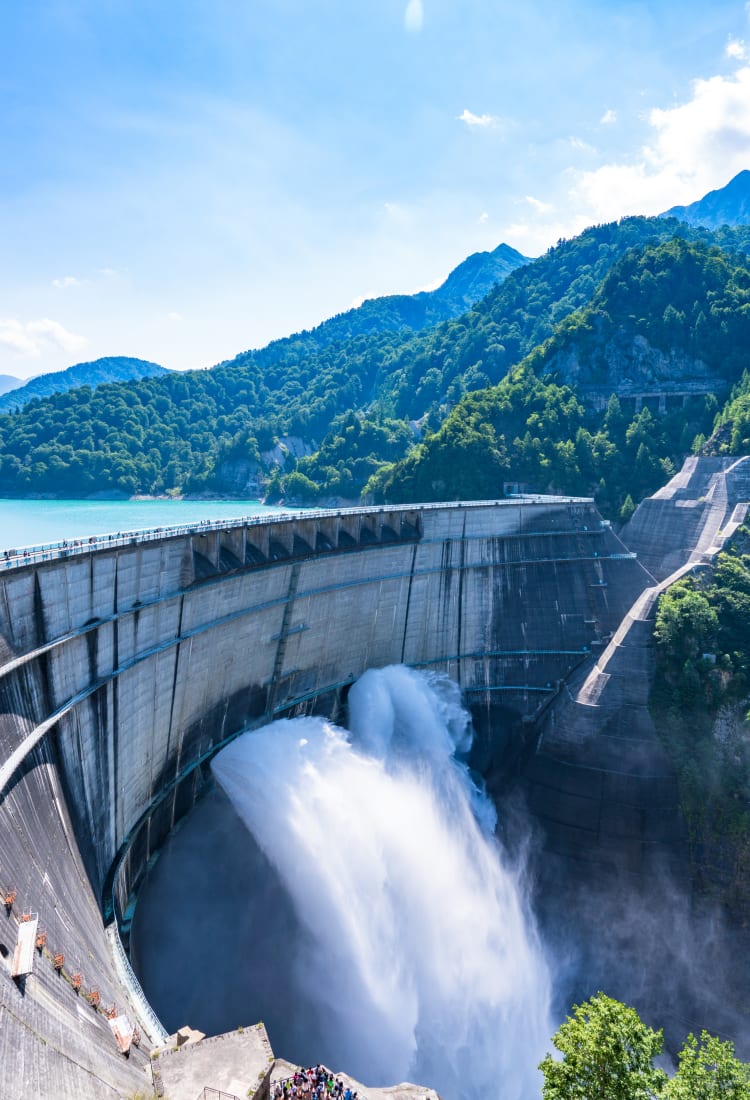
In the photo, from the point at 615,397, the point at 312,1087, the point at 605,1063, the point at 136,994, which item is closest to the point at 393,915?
the point at 136,994

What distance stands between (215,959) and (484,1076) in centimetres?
1112

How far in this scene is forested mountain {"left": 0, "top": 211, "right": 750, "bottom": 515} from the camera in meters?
68.9

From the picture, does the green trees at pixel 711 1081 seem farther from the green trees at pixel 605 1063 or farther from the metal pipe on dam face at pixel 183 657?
the metal pipe on dam face at pixel 183 657

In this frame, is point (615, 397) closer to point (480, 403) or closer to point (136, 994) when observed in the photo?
point (480, 403)

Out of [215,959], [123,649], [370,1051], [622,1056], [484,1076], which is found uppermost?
[123,649]

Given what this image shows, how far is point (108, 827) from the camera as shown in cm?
2152

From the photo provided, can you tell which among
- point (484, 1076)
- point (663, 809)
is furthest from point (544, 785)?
point (484, 1076)

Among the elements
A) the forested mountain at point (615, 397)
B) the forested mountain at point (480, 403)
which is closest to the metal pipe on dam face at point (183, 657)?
the forested mountain at point (615, 397)

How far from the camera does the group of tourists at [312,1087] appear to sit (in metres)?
14.1

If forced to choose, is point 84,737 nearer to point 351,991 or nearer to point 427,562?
point 351,991

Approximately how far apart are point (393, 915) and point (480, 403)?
57034 mm

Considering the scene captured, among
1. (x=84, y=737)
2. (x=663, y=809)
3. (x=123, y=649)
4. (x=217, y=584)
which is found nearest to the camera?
(x=84, y=737)

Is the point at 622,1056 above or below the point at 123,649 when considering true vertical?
below

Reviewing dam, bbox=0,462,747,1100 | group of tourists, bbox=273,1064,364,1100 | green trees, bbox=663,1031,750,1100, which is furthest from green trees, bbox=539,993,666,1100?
dam, bbox=0,462,747,1100
